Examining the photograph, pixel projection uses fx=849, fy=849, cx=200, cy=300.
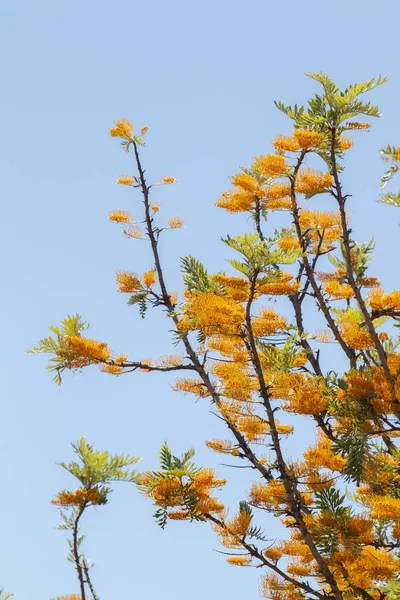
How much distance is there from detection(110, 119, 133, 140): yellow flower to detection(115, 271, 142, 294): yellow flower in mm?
1691

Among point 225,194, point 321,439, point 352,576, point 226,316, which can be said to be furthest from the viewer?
point 225,194

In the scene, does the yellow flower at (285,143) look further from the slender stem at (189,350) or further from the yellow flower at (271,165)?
the slender stem at (189,350)

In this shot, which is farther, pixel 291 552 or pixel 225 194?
pixel 225 194

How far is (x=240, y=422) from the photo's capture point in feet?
28.8

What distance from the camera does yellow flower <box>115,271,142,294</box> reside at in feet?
34.5

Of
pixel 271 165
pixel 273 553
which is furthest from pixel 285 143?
pixel 273 553

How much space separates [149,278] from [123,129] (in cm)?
186

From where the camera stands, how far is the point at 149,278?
10523mm

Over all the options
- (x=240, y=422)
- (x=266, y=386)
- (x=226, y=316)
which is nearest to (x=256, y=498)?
(x=240, y=422)

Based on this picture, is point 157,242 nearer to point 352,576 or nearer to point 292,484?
point 292,484

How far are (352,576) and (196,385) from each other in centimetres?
270

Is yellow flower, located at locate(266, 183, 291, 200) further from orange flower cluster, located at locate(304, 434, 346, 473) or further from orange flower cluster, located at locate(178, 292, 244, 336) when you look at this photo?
orange flower cluster, located at locate(304, 434, 346, 473)

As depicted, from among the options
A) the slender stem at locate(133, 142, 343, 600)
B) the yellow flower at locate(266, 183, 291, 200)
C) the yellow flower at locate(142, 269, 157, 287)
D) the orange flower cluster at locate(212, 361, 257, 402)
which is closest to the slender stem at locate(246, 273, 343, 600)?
the slender stem at locate(133, 142, 343, 600)

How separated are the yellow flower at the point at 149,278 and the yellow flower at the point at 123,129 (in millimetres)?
1692
